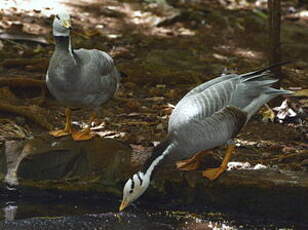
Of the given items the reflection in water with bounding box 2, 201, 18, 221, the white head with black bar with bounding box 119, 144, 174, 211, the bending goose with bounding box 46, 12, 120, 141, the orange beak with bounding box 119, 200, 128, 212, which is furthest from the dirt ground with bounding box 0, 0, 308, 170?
the reflection in water with bounding box 2, 201, 18, 221

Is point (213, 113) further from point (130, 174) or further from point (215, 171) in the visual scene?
point (130, 174)

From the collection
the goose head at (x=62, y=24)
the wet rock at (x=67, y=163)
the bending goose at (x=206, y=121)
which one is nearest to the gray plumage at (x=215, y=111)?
the bending goose at (x=206, y=121)

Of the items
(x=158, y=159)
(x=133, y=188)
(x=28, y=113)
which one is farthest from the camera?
(x=28, y=113)

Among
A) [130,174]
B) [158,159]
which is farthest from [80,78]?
Result: [158,159]

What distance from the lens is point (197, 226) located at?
18.1 ft

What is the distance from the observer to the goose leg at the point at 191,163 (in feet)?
19.6

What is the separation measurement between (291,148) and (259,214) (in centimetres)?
148

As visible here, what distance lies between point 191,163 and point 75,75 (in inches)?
50.1

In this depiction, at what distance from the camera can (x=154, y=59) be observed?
10180 mm

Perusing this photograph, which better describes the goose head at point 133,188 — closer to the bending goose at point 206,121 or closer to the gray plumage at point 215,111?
the bending goose at point 206,121

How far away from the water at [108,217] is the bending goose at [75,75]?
2.24 feet

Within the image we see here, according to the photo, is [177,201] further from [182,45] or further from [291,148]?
[182,45]

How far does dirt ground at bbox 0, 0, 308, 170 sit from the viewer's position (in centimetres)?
734

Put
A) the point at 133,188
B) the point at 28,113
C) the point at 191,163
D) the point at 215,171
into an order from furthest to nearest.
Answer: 1. the point at 28,113
2. the point at 191,163
3. the point at 215,171
4. the point at 133,188
